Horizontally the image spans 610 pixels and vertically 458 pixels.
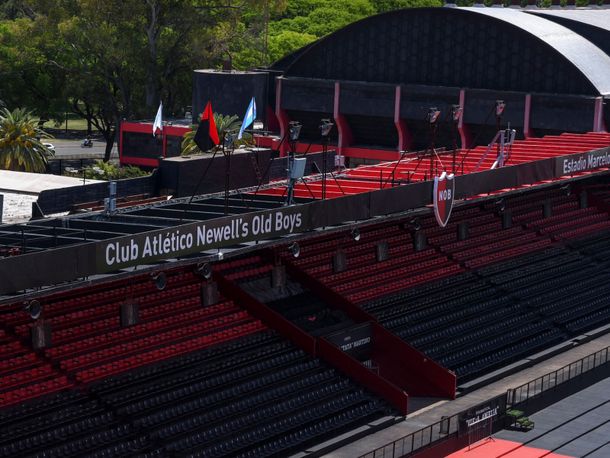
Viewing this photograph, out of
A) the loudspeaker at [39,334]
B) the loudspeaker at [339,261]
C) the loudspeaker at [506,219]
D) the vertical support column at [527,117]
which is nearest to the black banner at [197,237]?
the loudspeaker at [39,334]

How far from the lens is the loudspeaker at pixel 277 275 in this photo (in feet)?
146

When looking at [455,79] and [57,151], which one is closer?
[455,79]

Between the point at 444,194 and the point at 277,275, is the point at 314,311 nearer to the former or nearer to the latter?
the point at 277,275

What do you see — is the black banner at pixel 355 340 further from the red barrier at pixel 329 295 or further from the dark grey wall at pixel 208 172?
the dark grey wall at pixel 208 172

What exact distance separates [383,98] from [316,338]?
117 ft

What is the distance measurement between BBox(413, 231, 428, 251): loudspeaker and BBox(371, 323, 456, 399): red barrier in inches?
307

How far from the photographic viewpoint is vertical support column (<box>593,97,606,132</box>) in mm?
69125

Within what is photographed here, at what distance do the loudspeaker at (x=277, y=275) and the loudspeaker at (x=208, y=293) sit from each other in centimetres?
309

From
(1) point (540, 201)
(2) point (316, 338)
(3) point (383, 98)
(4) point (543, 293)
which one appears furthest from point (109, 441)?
(3) point (383, 98)

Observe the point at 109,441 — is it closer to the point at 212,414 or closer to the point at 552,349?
the point at 212,414

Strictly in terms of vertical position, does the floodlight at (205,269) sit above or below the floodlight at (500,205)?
above

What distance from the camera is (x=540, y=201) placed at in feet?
203

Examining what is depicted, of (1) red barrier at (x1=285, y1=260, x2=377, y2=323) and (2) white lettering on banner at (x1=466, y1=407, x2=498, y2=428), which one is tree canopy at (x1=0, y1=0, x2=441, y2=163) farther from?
(2) white lettering on banner at (x1=466, y1=407, x2=498, y2=428)

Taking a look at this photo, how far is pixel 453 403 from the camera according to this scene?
42.9 meters
